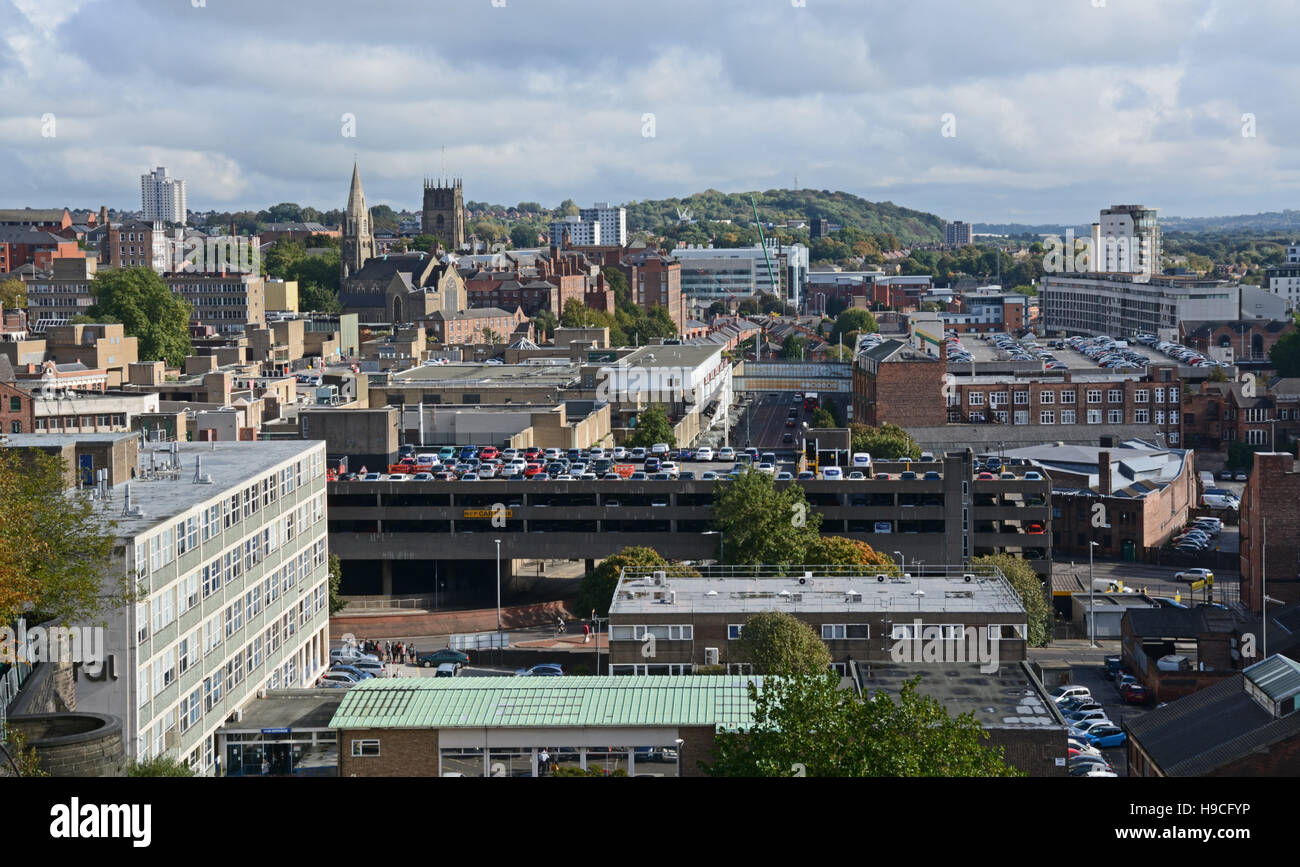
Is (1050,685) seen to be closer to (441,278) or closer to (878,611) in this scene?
(878,611)

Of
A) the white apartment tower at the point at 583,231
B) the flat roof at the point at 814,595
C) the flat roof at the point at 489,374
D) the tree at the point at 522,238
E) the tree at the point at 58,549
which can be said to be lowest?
the flat roof at the point at 814,595

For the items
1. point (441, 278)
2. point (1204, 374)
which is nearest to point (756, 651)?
point (1204, 374)

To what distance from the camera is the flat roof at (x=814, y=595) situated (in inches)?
936

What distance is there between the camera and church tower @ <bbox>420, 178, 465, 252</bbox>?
128 meters

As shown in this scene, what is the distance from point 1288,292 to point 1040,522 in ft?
258

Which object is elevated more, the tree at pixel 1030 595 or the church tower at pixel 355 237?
the church tower at pixel 355 237

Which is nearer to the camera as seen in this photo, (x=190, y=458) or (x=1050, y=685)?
(x=190, y=458)

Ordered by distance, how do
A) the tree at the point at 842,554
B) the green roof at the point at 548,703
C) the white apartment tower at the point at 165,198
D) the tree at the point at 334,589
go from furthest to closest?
the white apartment tower at the point at 165,198 → the tree at the point at 334,589 → the tree at the point at 842,554 → the green roof at the point at 548,703

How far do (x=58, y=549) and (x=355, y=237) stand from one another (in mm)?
89410

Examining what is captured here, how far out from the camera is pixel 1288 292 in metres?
106

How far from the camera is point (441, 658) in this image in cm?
Answer: 2962

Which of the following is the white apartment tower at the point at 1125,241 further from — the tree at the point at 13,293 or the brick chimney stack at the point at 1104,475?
the brick chimney stack at the point at 1104,475

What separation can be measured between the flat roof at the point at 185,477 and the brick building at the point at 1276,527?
1904 centimetres

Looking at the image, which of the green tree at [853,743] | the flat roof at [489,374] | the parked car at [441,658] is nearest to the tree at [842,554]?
the parked car at [441,658]
